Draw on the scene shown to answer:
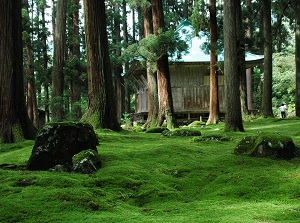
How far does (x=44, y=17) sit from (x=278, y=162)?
33.2 meters

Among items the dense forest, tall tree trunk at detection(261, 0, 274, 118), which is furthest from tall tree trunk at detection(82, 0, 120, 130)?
tall tree trunk at detection(261, 0, 274, 118)

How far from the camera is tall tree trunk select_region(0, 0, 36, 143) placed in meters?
9.29

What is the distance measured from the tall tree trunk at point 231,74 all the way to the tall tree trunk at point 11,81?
681 centimetres

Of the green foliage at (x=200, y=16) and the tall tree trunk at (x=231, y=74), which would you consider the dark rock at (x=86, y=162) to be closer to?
the tall tree trunk at (x=231, y=74)

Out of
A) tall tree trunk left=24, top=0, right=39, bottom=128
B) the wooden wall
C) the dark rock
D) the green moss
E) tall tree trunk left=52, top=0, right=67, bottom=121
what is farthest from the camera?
the wooden wall

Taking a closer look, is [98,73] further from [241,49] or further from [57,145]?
[241,49]

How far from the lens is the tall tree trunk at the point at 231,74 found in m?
12.7

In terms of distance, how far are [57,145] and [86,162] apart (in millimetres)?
651

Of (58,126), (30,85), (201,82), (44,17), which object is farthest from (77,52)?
(58,126)

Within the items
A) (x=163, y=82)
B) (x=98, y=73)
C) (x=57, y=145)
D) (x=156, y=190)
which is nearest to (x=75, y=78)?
(x=163, y=82)

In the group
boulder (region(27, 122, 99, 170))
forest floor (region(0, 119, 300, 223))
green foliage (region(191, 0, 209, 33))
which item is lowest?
forest floor (region(0, 119, 300, 223))

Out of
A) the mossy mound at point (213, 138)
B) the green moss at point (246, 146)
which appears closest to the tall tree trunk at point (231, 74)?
the mossy mound at point (213, 138)

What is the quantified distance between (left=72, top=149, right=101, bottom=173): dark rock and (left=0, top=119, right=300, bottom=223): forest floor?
0.17 m

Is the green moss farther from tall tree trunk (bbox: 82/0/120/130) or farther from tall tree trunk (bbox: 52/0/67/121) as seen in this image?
tall tree trunk (bbox: 52/0/67/121)
